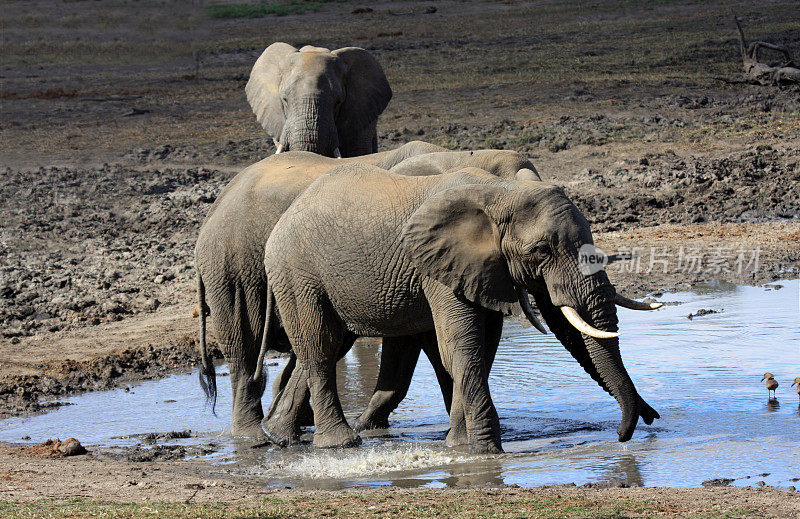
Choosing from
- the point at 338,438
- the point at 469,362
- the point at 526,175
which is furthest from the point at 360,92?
the point at 469,362

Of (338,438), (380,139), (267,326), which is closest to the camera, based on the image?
(338,438)

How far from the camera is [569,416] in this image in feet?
28.4

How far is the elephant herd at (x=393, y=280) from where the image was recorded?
7.24 meters

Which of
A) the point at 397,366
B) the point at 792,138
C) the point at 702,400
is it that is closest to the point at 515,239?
the point at 397,366

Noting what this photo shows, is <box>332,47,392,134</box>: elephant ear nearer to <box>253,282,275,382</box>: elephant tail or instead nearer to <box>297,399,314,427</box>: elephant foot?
<box>297,399,314,427</box>: elephant foot

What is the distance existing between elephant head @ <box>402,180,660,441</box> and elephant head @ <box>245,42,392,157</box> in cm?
397

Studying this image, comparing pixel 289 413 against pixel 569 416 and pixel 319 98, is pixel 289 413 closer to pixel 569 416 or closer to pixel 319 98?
pixel 569 416

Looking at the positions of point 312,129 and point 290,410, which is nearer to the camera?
point 290,410

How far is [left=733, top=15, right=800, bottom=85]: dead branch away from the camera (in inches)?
802

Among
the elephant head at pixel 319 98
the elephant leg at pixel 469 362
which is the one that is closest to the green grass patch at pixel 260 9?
the elephant head at pixel 319 98

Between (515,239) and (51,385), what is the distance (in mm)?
4674

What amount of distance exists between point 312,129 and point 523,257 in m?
4.43

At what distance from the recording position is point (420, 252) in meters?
7.50

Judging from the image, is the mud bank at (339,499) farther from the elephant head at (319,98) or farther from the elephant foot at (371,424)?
the elephant head at (319,98)
